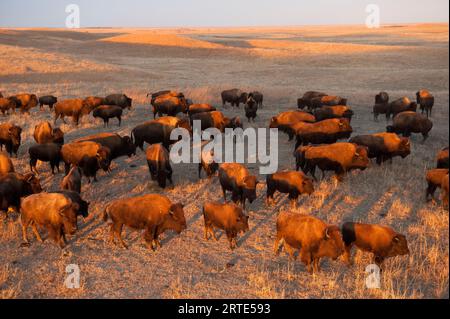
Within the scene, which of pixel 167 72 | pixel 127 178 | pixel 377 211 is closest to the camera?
pixel 377 211

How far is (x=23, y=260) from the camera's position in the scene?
809 cm

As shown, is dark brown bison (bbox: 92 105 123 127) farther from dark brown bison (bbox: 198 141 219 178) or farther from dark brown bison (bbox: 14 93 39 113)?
dark brown bison (bbox: 198 141 219 178)

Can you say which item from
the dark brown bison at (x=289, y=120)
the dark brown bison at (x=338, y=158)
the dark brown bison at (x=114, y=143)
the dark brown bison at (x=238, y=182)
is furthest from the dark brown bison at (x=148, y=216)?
the dark brown bison at (x=289, y=120)

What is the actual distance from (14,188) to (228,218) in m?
4.88

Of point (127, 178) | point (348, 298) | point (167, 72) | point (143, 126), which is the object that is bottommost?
point (348, 298)

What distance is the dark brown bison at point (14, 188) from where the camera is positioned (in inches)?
368

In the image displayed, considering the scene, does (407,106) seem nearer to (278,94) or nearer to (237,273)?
(278,94)

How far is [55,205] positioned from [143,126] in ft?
23.5

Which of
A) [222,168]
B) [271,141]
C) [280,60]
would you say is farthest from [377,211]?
[280,60]

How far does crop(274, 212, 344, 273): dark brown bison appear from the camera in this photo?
750cm

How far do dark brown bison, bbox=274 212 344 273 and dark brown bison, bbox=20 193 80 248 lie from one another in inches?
160

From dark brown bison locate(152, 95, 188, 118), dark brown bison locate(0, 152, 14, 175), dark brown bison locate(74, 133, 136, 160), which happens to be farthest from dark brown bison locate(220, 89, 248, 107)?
dark brown bison locate(0, 152, 14, 175)

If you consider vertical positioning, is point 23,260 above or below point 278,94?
below

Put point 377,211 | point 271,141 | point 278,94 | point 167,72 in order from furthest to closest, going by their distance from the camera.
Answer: point 167,72 < point 278,94 < point 271,141 < point 377,211
